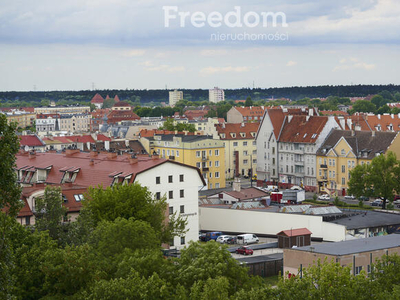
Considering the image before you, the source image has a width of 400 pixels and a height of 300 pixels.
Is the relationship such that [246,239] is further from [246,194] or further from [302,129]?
[302,129]

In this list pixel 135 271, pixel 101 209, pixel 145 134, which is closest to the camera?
pixel 135 271

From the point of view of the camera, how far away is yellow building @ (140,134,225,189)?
326 ft

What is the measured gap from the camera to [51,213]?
148 ft

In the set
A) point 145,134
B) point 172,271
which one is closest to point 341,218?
point 172,271

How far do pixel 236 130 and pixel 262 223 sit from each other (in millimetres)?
55053

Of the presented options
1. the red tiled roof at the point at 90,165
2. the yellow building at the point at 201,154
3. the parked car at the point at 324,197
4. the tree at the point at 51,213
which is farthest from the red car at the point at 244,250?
the yellow building at the point at 201,154

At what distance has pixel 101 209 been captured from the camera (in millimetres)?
50531

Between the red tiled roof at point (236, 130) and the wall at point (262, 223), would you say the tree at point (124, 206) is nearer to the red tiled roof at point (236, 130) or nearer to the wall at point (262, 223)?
the wall at point (262, 223)

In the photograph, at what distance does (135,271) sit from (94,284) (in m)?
2.06

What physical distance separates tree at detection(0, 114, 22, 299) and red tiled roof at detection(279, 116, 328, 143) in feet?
268

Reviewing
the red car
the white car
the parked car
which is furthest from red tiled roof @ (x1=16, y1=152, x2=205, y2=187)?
the parked car

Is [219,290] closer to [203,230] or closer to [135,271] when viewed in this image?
[135,271]

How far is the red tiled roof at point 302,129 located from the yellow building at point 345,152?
6.53 ft

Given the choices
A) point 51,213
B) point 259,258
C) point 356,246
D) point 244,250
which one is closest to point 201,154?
point 244,250
